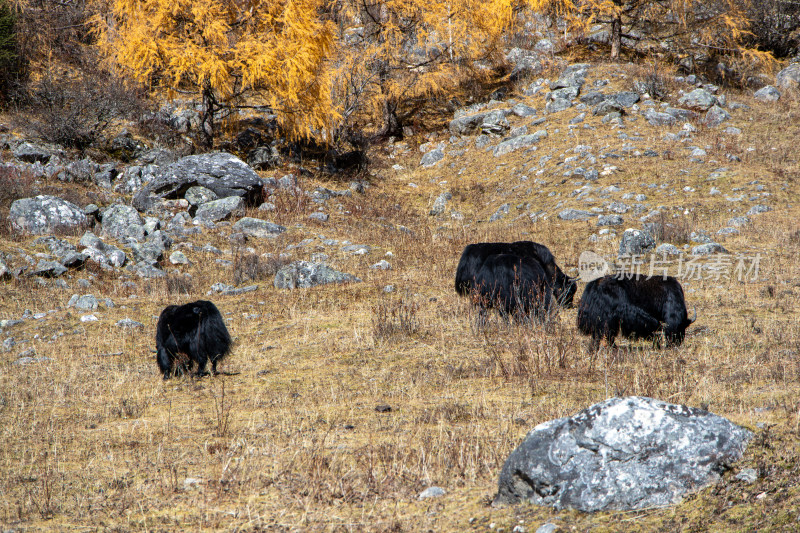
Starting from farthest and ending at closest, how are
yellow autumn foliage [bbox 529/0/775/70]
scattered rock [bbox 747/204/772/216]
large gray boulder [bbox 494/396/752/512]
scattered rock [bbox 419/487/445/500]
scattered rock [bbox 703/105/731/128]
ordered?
yellow autumn foliage [bbox 529/0/775/70], scattered rock [bbox 703/105/731/128], scattered rock [bbox 747/204/772/216], scattered rock [bbox 419/487/445/500], large gray boulder [bbox 494/396/752/512]

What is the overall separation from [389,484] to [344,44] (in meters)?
21.7

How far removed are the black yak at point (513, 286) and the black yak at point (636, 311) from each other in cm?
79

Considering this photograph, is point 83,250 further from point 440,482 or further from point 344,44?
point 344,44

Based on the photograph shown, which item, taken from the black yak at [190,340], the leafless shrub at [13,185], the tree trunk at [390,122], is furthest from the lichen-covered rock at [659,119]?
the leafless shrub at [13,185]

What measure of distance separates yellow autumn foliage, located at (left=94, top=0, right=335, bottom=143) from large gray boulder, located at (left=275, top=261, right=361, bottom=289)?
888cm

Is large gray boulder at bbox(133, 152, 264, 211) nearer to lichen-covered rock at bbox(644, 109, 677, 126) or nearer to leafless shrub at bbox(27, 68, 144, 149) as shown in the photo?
leafless shrub at bbox(27, 68, 144, 149)

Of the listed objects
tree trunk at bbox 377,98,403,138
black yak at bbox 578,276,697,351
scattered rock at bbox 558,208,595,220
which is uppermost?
tree trunk at bbox 377,98,403,138

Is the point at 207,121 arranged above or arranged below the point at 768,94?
below

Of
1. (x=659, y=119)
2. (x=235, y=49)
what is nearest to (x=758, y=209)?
(x=659, y=119)

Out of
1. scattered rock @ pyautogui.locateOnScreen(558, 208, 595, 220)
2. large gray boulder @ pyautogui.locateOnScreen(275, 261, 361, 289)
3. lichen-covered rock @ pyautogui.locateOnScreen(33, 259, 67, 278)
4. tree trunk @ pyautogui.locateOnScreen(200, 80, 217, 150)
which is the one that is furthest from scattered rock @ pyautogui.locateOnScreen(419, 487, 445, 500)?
tree trunk @ pyautogui.locateOnScreen(200, 80, 217, 150)

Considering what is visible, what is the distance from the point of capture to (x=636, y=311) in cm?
692

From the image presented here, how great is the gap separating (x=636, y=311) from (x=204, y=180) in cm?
1175

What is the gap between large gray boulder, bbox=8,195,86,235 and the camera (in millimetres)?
12797

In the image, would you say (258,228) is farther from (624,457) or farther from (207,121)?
(624,457)
